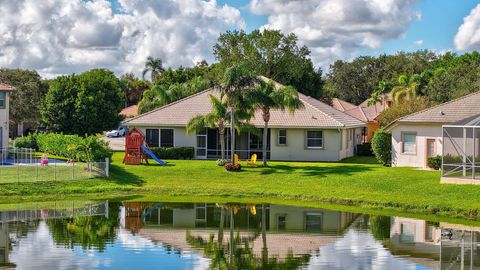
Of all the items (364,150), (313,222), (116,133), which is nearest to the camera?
(313,222)

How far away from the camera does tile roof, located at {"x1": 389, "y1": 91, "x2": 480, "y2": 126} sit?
4284 centimetres

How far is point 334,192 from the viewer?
123 feet

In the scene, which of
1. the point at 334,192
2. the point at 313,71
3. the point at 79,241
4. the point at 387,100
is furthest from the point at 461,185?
the point at 387,100

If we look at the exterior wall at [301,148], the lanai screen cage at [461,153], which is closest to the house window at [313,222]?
the lanai screen cage at [461,153]

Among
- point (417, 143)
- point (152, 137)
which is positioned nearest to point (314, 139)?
point (417, 143)

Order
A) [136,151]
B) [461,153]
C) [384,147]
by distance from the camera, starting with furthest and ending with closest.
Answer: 1. [136,151]
2. [384,147]
3. [461,153]

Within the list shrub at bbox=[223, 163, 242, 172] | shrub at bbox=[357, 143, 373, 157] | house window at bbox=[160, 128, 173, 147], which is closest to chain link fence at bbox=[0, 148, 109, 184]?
shrub at bbox=[223, 163, 242, 172]

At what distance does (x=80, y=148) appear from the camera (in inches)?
1724

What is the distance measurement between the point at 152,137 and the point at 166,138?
105 centimetres

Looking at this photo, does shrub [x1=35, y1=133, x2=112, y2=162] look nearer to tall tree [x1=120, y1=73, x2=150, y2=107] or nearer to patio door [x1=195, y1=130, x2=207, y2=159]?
patio door [x1=195, y1=130, x2=207, y2=159]

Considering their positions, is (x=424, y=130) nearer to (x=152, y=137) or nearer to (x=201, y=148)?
(x=201, y=148)

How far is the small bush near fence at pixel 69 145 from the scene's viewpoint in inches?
1720

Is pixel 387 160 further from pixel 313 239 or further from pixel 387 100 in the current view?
pixel 387 100

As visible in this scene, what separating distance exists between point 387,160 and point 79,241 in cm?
2588
